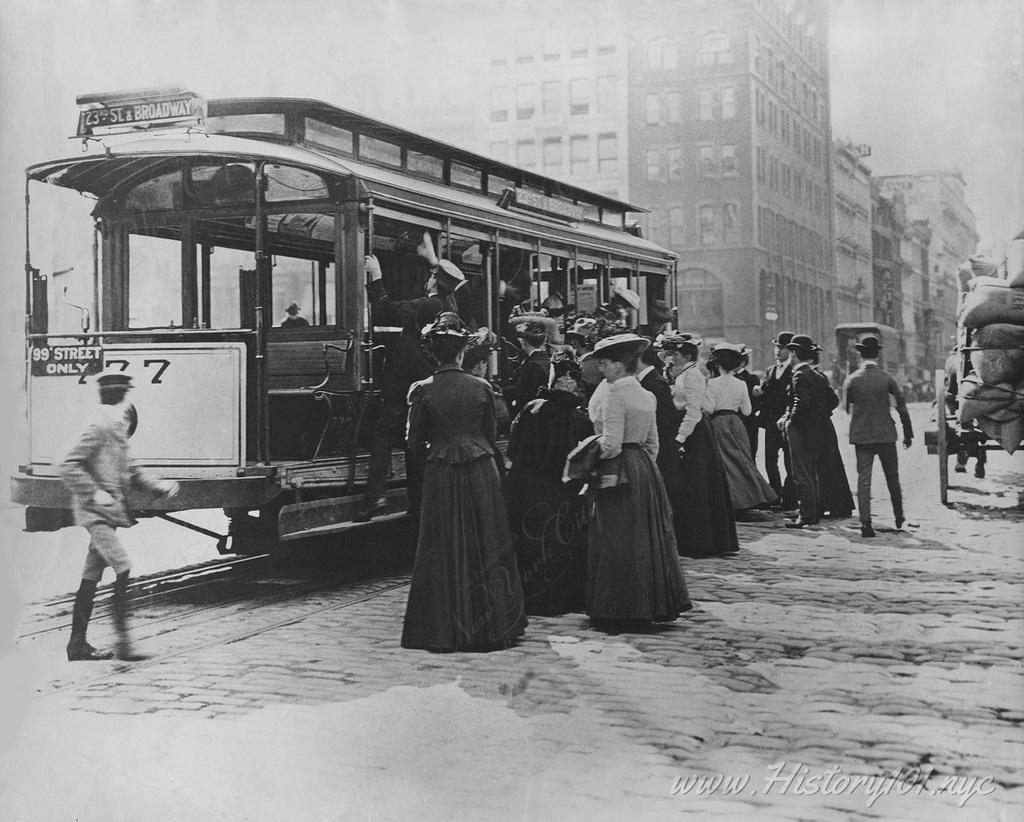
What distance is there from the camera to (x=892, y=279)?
624 centimetres

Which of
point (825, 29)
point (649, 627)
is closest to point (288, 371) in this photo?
point (649, 627)

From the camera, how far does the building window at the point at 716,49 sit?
5.73 m

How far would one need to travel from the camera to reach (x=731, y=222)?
759cm

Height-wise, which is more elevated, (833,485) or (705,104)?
(705,104)

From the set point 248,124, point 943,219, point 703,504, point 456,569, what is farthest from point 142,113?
point 703,504

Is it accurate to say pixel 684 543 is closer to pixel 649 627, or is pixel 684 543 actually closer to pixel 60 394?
pixel 649 627

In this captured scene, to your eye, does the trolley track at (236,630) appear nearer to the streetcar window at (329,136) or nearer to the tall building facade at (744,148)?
the streetcar window at (329,136)

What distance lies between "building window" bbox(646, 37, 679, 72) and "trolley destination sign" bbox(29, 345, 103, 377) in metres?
3.27

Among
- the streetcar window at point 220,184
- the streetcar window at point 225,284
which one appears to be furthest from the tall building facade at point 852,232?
the streetcar window at point 225,284

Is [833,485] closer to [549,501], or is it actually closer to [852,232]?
[852,232]

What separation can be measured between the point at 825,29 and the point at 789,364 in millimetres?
4518

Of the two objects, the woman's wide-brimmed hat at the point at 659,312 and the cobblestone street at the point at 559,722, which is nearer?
the cobblestone street at the point at 559,722

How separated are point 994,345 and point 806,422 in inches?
129

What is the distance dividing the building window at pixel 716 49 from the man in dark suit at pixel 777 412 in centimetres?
383
